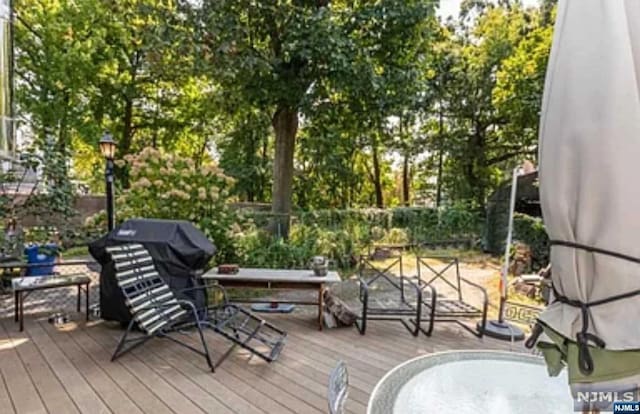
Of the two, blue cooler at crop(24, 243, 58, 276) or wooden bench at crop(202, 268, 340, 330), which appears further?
blue cooler at crop(24, 243, 58, 276)

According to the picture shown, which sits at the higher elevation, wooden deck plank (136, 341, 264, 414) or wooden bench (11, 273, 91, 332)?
wooden bench (11, 273, 91, 332)

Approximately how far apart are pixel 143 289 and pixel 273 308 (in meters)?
1.79

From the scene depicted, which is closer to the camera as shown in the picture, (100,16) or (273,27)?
(273,27)

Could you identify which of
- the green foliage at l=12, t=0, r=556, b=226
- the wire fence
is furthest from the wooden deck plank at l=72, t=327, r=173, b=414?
the green foliage at l=12, t=0, r=556, b=226

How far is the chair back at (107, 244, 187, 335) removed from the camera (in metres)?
3.36

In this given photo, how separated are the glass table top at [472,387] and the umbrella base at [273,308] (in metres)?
2.67

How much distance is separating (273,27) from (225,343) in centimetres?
605

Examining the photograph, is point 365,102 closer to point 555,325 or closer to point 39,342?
point 39,342

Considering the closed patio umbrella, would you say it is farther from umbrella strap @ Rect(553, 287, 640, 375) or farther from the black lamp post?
the black lamp post

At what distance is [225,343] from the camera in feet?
12.8

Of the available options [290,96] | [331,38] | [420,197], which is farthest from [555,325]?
[420,197]

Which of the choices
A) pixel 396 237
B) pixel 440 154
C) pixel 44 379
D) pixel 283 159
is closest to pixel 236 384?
pixel 44 379

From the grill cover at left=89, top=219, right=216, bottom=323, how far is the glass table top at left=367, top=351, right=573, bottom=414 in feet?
8.56

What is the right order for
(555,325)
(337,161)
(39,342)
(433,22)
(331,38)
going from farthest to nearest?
(337,161), (433,22), (331,38), (39,342), (555,325)
